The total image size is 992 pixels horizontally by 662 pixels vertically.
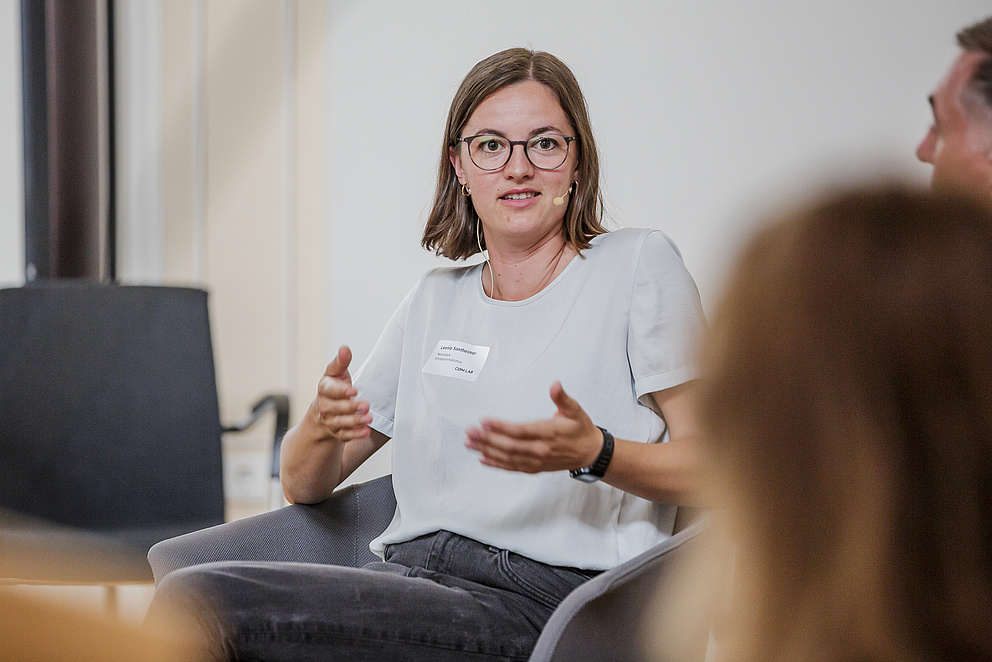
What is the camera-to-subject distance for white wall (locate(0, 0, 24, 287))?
125 inches

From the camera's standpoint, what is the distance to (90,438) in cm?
247

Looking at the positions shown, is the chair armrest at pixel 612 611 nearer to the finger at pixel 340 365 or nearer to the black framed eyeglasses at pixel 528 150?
the finger at pixel 340 365

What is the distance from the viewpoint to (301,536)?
1.72m

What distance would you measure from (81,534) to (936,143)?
2.24 metres

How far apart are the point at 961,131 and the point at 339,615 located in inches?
46.6

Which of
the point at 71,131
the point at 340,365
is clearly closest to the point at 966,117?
the point at 340,365

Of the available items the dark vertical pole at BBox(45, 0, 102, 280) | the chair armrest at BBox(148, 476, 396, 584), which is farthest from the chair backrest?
the chair armrest at BBox(148, 476, 396, 584)

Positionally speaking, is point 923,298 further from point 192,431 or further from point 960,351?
point 192,431

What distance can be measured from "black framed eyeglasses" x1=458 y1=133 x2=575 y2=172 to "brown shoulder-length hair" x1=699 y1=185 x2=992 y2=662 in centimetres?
118

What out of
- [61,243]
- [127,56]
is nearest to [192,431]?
[61,243]

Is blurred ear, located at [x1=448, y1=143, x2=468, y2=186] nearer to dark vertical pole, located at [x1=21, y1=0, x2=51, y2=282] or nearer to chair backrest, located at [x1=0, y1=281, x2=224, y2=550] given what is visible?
chair backrest, located at [x1=0, y1=281, x2=224, y2=550]

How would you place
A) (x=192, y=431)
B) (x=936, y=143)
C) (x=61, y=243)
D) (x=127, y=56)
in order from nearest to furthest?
(x=936, y=143)
(x=192, y=431)
(x=61, y=243)
(x=127, y=56)

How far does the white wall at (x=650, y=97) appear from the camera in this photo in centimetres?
272

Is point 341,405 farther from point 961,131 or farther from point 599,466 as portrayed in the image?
point 961,131
